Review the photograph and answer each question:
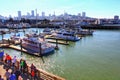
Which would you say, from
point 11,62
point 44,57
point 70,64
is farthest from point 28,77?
point 44,57

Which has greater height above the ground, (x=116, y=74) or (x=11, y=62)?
(x=11, y=62)

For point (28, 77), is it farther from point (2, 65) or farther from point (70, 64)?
point (70, 64)

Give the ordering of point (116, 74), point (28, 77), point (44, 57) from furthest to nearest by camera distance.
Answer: point (44, 57), point (116, 74), point (28, 77)

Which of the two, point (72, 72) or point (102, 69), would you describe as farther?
point (102, 69)

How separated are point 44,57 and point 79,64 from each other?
6.56m

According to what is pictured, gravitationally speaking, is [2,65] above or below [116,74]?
above

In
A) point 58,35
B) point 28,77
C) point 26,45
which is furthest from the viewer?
point 58,35

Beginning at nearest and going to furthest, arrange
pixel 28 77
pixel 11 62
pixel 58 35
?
pixel 28 77 < pixel 11 62 < pixel 58 35

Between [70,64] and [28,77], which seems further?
[70,64]

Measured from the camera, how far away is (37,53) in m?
28.3

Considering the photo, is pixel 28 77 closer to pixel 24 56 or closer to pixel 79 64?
pixel 79 64

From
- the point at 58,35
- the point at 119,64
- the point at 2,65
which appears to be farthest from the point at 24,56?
the point at 58,35

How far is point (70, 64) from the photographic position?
2312 cm

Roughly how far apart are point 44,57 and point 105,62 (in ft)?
31.9
